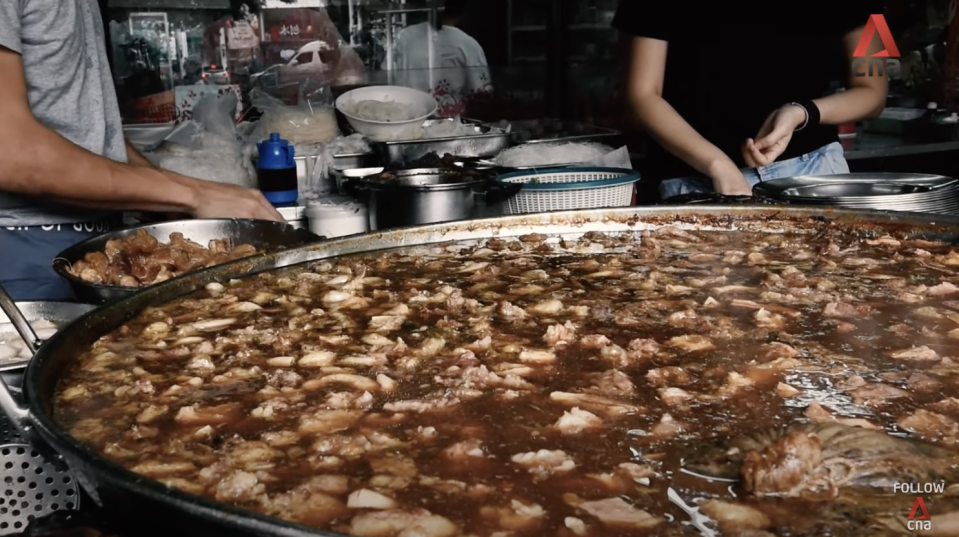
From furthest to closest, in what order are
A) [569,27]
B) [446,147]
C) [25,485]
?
[569,27] < [446,147] < [25,485]

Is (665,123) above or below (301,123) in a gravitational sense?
above

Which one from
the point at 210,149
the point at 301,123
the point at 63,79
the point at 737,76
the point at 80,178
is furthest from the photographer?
the point at 301,123

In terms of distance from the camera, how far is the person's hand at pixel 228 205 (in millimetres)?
3006

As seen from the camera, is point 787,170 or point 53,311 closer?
point 53,311

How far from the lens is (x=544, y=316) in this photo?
194 cm

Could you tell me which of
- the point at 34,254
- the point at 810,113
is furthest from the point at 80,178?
the point at 810,113

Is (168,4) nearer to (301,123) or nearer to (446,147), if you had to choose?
(301,123)

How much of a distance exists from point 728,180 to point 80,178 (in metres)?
2.21

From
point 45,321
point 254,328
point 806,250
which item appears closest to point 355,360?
point 254,328

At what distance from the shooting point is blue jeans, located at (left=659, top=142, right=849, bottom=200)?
12.2 ft

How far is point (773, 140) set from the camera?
3.20 meters

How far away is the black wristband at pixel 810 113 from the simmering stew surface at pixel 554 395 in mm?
1215

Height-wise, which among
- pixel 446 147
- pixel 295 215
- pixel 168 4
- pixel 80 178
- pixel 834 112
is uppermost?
pixel 168 4

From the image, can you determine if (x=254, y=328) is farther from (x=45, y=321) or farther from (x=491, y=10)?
(x=491, y=10)
